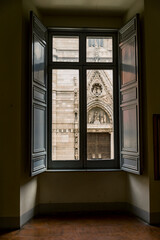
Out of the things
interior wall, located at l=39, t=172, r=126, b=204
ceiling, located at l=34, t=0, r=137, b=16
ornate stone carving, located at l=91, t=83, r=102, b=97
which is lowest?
interior wall, located at l=39, t=172, r=126, b=204

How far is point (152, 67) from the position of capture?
3.98m

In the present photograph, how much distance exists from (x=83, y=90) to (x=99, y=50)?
32.9 inches

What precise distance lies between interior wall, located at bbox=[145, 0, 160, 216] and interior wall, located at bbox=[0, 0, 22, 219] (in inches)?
77.3

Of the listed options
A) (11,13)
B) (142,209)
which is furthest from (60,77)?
(142,209)

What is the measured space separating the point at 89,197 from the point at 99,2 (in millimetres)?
3387

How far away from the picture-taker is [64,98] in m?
4.80

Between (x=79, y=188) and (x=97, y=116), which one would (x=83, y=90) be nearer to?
(x=97, y=116)

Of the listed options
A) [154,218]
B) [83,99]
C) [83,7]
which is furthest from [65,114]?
[154,218]

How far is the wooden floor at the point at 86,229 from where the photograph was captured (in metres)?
3.41

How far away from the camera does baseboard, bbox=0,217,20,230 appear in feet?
12.2

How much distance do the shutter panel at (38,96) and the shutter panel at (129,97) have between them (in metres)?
1.38

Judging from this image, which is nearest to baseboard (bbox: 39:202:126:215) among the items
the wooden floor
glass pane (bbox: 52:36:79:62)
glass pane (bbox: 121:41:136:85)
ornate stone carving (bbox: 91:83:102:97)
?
the wooden floor

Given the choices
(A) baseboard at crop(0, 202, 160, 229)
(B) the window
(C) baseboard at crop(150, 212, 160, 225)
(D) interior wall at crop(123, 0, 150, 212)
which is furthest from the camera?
(B) the window

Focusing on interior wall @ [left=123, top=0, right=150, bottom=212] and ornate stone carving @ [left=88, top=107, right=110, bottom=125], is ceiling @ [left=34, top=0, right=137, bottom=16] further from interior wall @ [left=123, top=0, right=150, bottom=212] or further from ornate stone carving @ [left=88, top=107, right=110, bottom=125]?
ornate stone carving @ [left=88, top=107, right=110, bottom=125]
